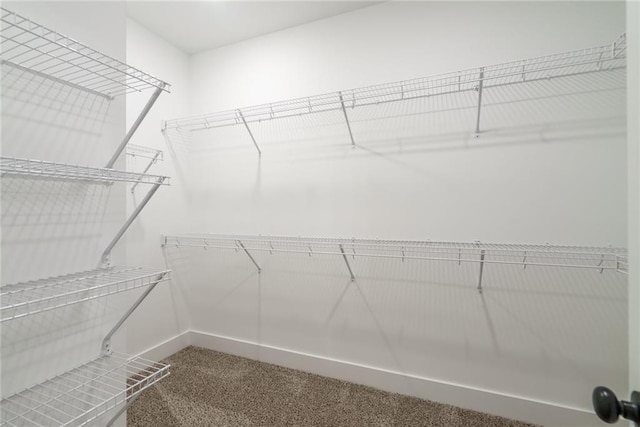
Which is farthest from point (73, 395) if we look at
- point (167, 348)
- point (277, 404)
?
point (167, 348)

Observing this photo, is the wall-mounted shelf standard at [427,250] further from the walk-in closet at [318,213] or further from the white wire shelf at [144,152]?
the white wire shelf at [144,152]

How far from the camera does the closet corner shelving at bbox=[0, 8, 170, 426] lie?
2.97ft

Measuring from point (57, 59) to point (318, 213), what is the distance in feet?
4.97

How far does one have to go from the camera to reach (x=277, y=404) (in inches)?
66.1

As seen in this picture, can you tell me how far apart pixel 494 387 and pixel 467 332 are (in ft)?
1.08

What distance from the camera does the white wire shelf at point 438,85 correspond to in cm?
139

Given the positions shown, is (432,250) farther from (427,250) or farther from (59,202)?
(59,202)

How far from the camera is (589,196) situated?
4.80 ft

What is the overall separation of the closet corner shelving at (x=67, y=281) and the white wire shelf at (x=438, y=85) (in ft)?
3.31

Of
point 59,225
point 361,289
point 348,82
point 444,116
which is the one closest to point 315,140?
point 348,82

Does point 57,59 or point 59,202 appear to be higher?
point 57,59

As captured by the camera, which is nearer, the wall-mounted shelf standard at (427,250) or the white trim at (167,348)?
the wall-mounted shelf standard at (427,250)

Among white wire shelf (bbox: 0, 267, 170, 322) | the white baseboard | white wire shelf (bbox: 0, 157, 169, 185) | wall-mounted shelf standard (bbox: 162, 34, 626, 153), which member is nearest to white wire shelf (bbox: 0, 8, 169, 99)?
white wire shelf (bbox: 0, 157, 169, 185)

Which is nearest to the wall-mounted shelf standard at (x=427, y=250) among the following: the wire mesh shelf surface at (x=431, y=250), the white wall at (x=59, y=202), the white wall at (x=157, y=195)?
the wire mesh shelf surface at (x=431, y=250)
